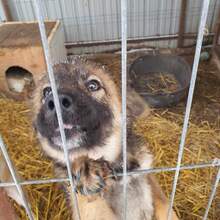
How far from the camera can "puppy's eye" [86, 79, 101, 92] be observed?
165 cm

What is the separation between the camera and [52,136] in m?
1.47

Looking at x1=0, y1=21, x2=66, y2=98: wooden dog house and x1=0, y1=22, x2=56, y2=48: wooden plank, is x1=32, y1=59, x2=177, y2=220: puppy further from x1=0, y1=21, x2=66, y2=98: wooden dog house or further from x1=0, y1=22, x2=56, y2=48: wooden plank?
x1=0, y1=22, x2=56, y2=48: wooden plank

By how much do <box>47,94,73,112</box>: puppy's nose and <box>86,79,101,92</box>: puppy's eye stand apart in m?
0.33

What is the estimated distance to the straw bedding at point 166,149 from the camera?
2211 mm

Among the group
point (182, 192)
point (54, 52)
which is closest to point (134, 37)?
point (54, 52)

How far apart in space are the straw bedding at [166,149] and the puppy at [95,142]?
0.47m

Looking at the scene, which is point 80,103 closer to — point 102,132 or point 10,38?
point 102,132

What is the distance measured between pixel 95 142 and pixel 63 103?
40cm

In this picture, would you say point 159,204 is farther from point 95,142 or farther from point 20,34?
point 20,34

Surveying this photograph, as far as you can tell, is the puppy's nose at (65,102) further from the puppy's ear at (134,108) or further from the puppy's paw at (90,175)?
the puppy's ear at (134,108)

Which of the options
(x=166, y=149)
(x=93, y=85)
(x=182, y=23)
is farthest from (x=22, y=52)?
(x=182, y=23)

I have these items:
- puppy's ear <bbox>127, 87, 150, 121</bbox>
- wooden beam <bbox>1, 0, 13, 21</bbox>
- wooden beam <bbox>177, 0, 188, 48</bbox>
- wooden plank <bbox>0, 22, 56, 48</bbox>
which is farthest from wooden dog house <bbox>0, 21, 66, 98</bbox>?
wooden beam <bbox>177, 0, 188, 48</bbox>

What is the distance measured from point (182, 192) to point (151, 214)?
1.73 feet

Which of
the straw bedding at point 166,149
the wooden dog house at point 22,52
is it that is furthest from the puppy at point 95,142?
the wooden dog house at point 22,52
